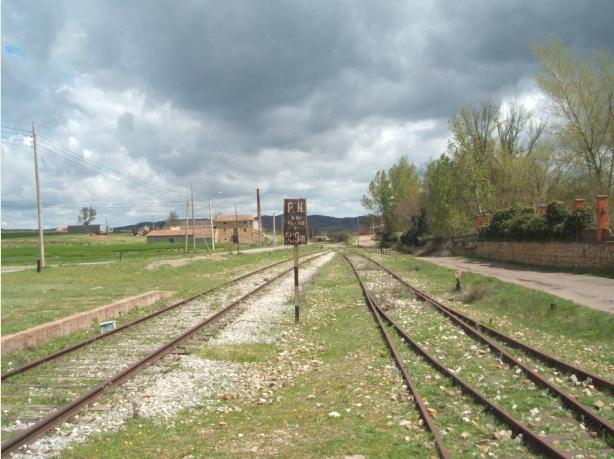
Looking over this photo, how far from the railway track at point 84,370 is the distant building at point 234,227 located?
115 metres

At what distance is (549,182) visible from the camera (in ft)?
132

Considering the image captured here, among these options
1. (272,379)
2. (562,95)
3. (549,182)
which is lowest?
(272,379)

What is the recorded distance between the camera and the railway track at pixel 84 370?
6324mm

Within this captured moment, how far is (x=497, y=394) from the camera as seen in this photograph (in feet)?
23.9

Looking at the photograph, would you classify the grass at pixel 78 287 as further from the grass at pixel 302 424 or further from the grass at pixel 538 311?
the grass at pixel 538 311

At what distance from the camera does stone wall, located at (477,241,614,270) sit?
21.6 meters

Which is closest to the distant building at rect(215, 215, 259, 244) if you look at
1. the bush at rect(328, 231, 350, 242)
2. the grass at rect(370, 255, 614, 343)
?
the bush at rect(328, 231, 350, 242)

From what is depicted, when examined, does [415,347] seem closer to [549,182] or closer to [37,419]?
[37,419]

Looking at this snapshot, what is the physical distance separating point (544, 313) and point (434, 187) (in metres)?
36.3

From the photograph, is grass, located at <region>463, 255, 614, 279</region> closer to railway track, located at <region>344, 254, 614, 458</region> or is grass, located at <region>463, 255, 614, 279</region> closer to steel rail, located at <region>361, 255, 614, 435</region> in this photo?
railway track, located at <region>344, 254, 614, 458</region>

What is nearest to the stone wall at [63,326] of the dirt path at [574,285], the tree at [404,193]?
the dirt path at [574,285]

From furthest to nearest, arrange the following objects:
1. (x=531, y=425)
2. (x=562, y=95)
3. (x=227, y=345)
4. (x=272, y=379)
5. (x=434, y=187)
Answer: (x=434, y=187) < (x=562, y=95) < (x=227, y=345) < (x=272, y=379) < (x=531, y=425)

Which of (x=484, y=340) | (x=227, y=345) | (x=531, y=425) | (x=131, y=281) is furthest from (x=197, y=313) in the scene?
(x=131, y=281)

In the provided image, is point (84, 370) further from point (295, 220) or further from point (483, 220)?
point (483, 220)
